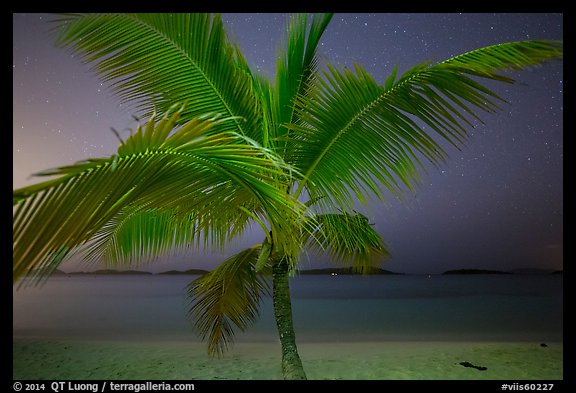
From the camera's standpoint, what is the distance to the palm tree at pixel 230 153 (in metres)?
1.91

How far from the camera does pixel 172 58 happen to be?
3662 millimetres

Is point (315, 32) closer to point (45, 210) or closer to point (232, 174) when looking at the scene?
point (232, 174)

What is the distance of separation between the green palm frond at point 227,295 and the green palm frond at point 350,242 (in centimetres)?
58

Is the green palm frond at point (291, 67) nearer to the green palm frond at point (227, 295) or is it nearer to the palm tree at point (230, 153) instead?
the palm tree at point (230, 153)

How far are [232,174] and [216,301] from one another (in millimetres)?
2926

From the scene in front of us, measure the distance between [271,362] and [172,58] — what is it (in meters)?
4.74

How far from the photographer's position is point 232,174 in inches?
91.3

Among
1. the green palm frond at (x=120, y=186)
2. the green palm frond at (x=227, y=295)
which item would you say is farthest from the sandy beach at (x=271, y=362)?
the green palm frond at (x=120, y=186)

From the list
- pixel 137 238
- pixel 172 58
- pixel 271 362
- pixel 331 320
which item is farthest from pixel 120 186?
pixel 331 320

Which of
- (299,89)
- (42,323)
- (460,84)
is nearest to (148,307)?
(42,323)

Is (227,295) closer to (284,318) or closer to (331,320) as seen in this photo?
(284,318)

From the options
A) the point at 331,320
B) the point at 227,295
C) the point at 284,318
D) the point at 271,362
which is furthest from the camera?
the point at 331,320

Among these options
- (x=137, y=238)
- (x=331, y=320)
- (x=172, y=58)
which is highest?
(x=172, y=58)

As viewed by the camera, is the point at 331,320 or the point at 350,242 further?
the point at 331,320
